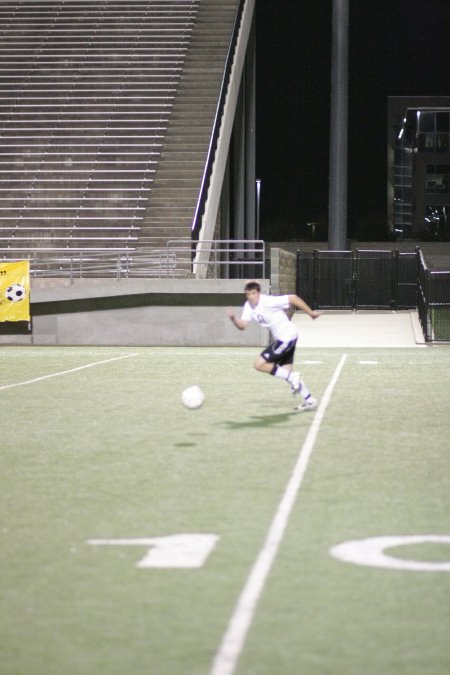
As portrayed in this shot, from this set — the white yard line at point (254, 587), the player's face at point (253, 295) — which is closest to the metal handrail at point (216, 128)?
the player's face at point (253, 295)

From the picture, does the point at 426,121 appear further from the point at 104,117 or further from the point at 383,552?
the point at 383,552

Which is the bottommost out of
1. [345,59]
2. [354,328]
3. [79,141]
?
[354,328]

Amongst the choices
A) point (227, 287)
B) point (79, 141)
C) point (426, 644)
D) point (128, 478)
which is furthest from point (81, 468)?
point (79, 141)

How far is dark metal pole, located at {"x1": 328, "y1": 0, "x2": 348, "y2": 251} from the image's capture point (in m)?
40.6

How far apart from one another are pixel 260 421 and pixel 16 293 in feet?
55.1

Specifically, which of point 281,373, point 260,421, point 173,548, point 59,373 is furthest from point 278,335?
point 173,548

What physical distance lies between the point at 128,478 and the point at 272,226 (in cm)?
6595

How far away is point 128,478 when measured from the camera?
9.53 metres

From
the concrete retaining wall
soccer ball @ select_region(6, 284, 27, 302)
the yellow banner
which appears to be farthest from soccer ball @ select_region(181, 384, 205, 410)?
soccer ball @ select_region(6, 284, 27, 302)

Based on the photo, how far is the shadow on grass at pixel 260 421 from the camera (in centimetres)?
1280

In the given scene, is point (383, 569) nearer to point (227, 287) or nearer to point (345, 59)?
point (227, 287)

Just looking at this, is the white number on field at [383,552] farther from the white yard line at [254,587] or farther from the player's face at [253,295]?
the player's face at [253,295]

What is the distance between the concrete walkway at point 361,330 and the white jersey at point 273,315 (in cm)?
1497

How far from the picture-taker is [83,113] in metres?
40.0
